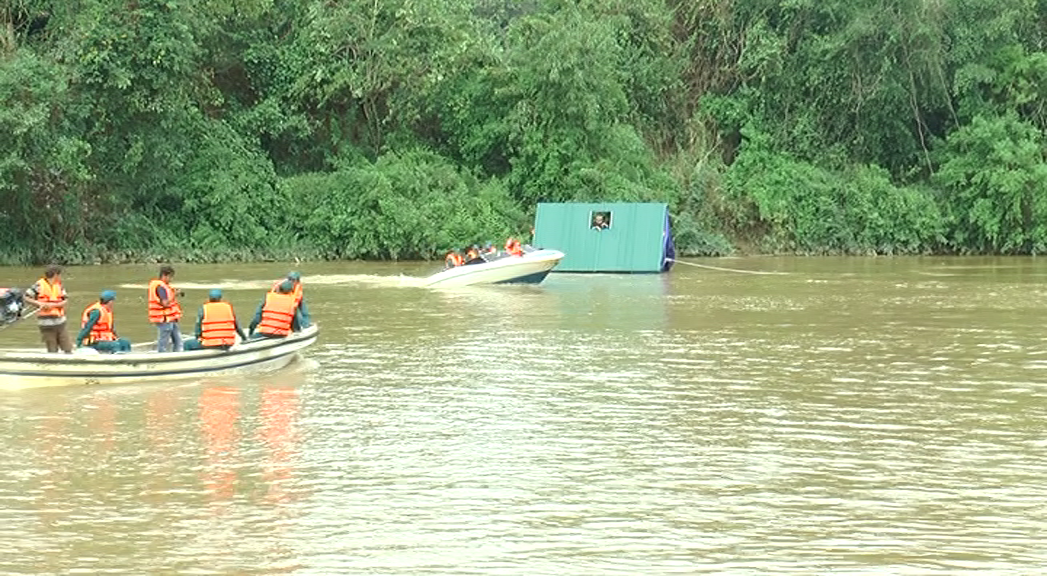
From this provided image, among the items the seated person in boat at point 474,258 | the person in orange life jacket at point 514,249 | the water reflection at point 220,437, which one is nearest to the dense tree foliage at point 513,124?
the person in orange life jacket at point 514,249

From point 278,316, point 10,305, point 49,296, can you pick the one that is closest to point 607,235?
point 10,305

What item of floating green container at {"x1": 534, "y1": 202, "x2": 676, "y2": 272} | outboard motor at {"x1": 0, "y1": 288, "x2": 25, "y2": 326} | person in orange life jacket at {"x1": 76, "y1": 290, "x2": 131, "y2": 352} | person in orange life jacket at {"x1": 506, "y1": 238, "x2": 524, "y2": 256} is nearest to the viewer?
person in orange life jacket at {"x1": 76, "y1": 290, "x2": 131, "y2": 352}

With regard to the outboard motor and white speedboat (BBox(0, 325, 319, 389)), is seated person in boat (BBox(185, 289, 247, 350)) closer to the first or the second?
white speedboat (BBox(0, 325, 319, 389))

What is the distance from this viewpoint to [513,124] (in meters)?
46.2

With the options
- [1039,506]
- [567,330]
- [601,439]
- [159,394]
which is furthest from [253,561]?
[567,330]

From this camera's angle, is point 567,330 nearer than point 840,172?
Yes

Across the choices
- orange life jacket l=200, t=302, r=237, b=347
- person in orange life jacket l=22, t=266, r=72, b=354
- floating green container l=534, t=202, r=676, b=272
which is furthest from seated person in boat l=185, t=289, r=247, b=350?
floating green container l=534, t=202, r=676, b=272

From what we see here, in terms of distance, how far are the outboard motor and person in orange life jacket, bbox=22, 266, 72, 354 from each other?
5.80 meters

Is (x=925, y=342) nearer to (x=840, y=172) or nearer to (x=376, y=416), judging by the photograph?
(x=376, y=416)

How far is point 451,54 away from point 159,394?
2859 centimetres

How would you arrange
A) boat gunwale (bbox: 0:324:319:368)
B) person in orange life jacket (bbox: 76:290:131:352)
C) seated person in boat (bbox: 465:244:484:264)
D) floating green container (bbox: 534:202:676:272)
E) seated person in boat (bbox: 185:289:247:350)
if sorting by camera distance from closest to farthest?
boat gunwale (bbox: 0:324:319:368)
person in orange life jacket (bbox: 76:290:131:352)
seated person in boat (bbox: 185:289:247:350)
seated person in boat (bbox: 465:244:484:264)
floating green container (bbox: 534:202:676:272)

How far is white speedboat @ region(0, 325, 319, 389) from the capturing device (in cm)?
1764

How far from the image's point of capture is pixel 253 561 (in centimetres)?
1036

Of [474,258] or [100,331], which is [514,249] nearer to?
[474,258]
